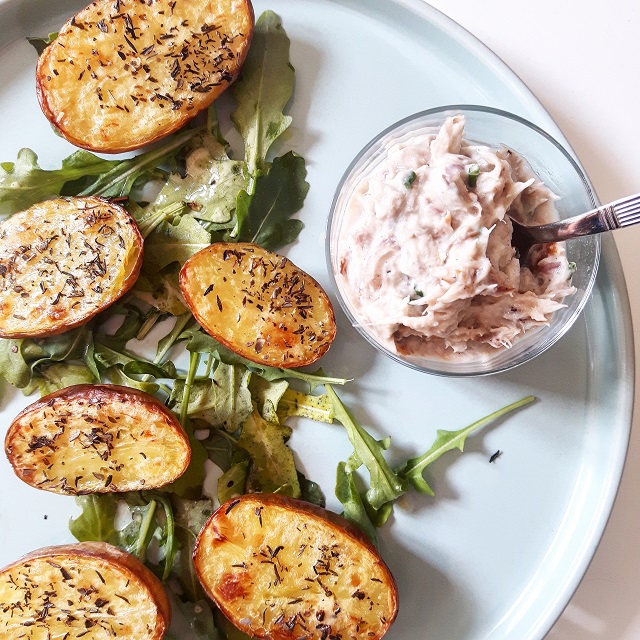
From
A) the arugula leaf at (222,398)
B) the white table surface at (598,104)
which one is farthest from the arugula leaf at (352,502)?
the white table surface at (598,104)

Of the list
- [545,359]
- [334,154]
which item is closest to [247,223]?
[334,154]

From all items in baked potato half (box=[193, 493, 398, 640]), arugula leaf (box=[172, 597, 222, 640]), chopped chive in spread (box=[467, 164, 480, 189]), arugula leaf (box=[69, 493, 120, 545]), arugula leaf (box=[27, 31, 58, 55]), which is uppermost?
chopped chive in spread (box=[467, 164, 480, 189])

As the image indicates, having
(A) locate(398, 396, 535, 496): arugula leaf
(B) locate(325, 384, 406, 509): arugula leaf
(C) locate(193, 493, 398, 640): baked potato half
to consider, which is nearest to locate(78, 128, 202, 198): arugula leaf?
(B) locate(325, 384, 406, 509): arugula leaf

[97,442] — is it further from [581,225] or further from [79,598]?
[581,225]

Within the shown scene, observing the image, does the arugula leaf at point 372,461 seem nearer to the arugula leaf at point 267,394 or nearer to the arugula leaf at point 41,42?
the arugula leaf at point 267,394

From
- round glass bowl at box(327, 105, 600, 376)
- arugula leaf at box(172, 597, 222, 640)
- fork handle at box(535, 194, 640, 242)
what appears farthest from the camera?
arugula leaf at box(172, 597, 222, 640)

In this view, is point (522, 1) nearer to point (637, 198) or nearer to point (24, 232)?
point (637, 198)

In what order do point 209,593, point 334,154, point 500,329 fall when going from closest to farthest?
point 500,329 < point 209,593 < point 334,154

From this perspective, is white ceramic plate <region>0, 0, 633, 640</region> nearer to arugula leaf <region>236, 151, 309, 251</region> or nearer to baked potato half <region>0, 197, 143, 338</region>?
arugula leaf <region>236, 151, 309, 251</region>
